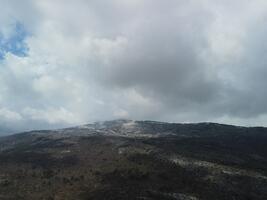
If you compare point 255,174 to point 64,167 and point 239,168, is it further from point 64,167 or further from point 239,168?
point 64,167

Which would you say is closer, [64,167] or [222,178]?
[222,178]

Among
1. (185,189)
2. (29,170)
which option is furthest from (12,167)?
(185,189)

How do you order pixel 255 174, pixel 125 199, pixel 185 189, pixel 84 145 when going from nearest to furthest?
pixel 125 199, pixel 185 189, pixel 255 174, pixel 84 145

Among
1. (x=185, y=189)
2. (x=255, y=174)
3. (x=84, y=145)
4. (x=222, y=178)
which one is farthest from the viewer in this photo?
(x=84, y=145)

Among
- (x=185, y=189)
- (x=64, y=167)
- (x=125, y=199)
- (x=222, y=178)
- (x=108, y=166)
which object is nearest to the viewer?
(x=125, y=199)

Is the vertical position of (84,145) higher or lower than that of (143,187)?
higher

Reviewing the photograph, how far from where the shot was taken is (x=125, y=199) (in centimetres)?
8244

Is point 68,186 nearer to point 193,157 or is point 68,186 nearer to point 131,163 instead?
point 131,163

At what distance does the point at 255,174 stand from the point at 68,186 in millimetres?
56686

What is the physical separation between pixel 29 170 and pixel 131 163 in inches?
1428

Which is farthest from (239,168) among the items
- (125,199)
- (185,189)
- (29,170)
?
(29,170)

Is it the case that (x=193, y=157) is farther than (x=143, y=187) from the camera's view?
Yes

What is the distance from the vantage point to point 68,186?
98.1m

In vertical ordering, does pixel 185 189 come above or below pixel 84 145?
below
